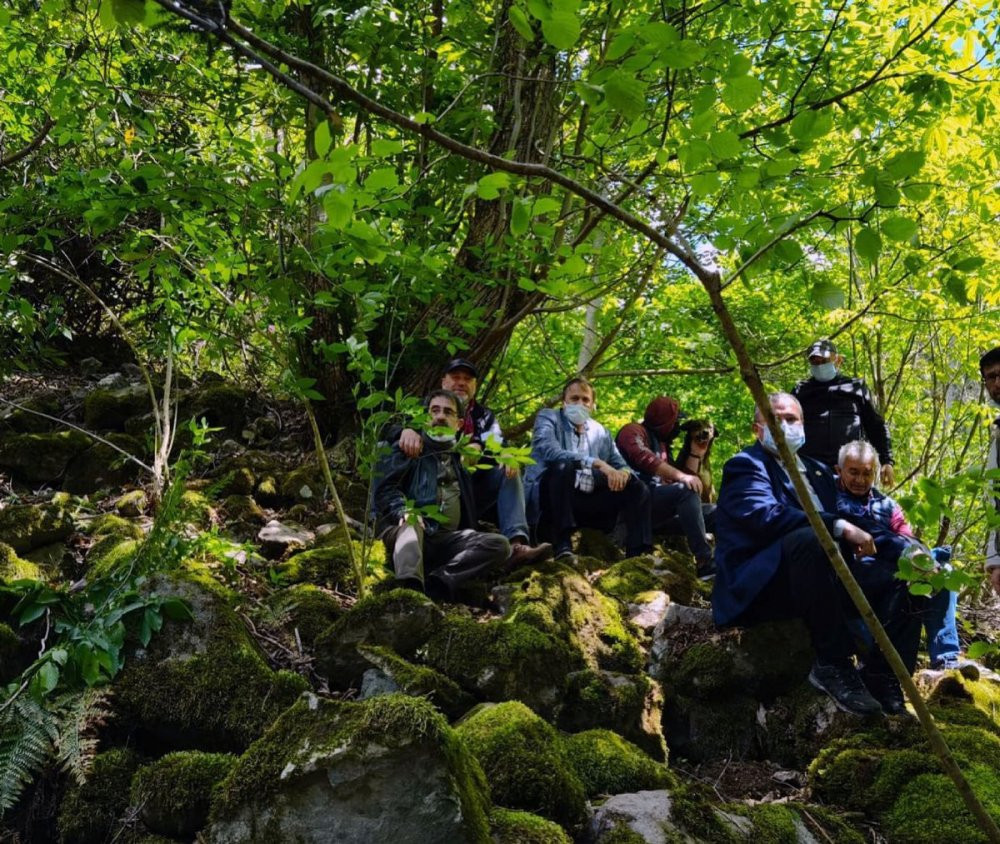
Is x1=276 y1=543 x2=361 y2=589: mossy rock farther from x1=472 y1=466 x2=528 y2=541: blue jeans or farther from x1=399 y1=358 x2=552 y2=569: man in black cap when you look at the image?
x1=472 y1=466 x2=528 y2=541: blue jeans

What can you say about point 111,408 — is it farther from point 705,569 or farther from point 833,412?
point 833,412

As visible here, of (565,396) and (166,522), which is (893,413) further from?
(166,522)

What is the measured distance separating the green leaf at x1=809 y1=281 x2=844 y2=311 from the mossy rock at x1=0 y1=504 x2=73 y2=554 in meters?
4.58

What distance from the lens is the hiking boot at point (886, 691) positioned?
4.25 metres

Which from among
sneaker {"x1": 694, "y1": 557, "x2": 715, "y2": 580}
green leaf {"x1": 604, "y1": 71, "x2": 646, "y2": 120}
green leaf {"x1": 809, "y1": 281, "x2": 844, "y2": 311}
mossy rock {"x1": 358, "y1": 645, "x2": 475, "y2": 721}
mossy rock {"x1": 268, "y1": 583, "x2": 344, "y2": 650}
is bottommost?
mossy rock {"x1": 358, "y1": 645, "x2": 475, "y2": 721}

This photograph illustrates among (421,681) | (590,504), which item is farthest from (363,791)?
(590,504)

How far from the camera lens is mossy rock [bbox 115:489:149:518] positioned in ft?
17.9

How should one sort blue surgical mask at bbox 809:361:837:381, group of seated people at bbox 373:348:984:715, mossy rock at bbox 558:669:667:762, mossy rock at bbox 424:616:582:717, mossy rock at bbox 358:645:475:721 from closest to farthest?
1. mossy rock at bbox 358:645:475:721
2. mossy rock at bbox 424:616:582:717
3. mossy rock at bbox 558:669:667:762
4. group of seated people at bbox 373:348:984:715
5. blue surgical mask at bbox 809:361:837:381

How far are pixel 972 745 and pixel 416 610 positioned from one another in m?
2.88

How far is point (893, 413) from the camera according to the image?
1083 cm

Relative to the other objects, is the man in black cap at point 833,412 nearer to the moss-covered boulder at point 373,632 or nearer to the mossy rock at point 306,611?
the moss-covered boulder at point 373,632

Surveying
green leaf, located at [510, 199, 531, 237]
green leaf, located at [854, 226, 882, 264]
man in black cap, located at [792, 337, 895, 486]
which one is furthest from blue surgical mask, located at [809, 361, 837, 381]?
green leaf, located at [510, 199, 531, 237]

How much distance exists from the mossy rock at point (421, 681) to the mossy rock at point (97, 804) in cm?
111

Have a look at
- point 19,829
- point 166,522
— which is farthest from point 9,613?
point 19,829
